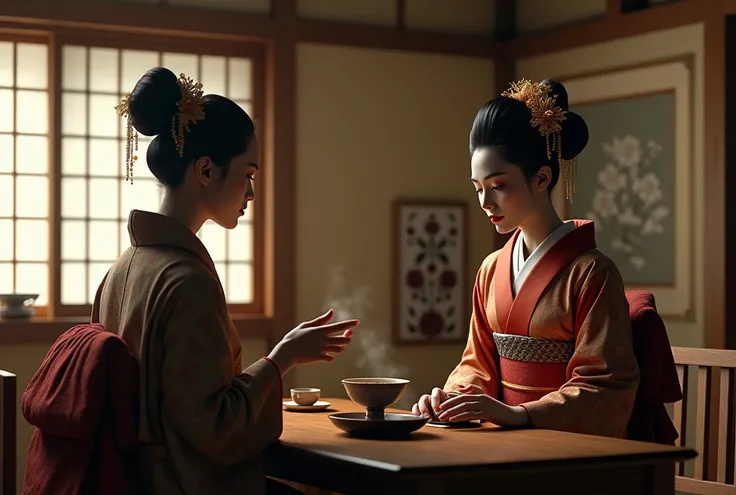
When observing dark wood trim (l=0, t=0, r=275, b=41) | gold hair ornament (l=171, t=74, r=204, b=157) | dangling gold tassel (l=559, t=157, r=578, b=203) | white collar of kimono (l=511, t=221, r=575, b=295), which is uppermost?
dark wood trim (l=0, t=0, r=275, b=41)

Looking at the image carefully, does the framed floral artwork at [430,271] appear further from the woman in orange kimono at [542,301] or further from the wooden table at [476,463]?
the wooden table at [476,463]

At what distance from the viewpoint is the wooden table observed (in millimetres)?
1978

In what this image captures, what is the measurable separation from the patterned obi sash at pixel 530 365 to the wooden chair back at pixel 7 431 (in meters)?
1.22

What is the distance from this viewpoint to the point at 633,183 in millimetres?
5043

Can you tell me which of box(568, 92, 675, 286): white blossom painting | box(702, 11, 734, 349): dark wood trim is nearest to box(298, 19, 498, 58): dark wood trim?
box(568, 92, 675, 286): white blossom painting

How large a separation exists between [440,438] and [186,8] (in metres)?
3.31

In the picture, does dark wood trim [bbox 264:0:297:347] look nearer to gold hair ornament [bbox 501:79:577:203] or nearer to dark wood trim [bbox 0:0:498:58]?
dark wood trim [bbox 0:0:498:58]

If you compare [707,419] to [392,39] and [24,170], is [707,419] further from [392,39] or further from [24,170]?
[24,170]

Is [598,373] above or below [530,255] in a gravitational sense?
below

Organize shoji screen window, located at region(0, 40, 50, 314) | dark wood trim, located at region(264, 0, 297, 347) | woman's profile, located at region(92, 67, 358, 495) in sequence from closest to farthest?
woman's profile, located at region(92, 67, 358, 495)
shoji screen window, located at region(0, 40, 50, 314)
dark wood trim, located at region(264, 0, 297, 347)

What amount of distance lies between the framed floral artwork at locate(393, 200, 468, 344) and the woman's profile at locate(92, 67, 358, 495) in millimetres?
3074

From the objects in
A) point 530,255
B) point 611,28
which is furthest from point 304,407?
point 611,28

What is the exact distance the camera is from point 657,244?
493 cm

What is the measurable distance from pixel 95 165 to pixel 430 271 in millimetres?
1728
